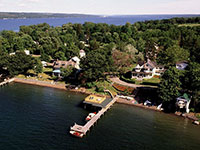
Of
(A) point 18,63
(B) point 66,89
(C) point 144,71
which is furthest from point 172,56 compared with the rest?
(A) point 18,63

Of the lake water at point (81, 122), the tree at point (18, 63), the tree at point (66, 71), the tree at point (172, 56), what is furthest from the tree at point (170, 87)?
the tree at point (18, 63)

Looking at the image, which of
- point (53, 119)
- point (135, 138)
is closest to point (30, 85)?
point (53, 119)

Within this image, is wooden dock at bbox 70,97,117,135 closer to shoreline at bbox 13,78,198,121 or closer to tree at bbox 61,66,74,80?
shoreline at bbox 13,78,198,121

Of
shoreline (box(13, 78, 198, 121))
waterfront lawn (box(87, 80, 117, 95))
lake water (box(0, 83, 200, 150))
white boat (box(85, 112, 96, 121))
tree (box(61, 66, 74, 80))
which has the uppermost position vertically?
tree (box(61, 66, 74, 80))

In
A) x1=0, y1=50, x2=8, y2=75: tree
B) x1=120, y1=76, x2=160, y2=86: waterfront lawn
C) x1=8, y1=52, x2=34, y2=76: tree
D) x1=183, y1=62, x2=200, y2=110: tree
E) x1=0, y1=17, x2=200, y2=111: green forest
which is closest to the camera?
x1=183, y1=62, x2=200, y2=110: tree

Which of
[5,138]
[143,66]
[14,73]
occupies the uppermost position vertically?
[143,66]

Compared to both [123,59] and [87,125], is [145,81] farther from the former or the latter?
[87,125]

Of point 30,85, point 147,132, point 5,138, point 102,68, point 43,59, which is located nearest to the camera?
point 5,138

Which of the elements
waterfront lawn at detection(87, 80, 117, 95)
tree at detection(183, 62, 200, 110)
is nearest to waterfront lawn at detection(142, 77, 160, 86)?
waterfront lawn at detection(87, 80, 117, 95)

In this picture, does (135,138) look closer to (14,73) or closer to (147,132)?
(147,132)
